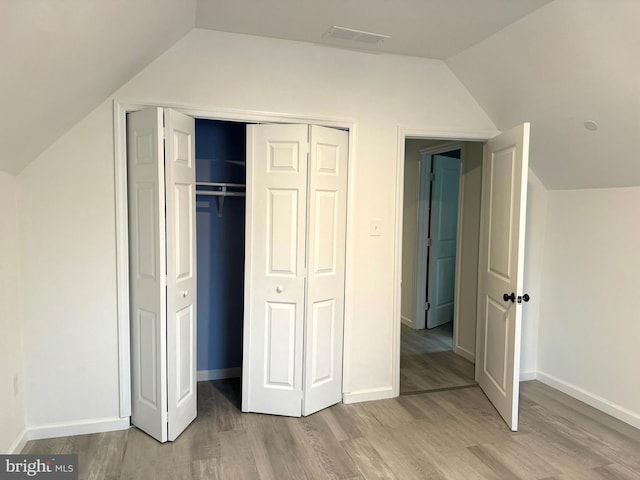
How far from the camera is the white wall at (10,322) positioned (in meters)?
2.43

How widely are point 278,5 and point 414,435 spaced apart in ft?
9.29

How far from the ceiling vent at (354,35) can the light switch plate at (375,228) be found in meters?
1.28

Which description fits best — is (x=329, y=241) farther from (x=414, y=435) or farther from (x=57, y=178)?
(x=57, y=178)

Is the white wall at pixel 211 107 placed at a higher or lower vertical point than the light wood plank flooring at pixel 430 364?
higher

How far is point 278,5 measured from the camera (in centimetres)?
258

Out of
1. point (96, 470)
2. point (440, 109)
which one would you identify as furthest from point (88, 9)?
point (440, 109)

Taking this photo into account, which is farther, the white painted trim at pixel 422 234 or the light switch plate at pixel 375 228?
the white painted trim at pixel 422 234

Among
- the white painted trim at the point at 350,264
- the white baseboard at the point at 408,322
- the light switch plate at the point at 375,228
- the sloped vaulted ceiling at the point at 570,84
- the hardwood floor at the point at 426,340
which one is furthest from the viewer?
the white baseboard at the point at 408,322

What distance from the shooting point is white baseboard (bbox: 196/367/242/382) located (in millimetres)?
3769

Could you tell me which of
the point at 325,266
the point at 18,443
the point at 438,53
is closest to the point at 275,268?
the point at 325,266

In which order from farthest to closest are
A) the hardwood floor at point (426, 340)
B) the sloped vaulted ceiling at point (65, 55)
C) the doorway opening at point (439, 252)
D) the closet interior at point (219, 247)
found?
the hardwood floor at point (426, 340) < the doorway opening at point (439, 252) < the closet interior at point (219, 247) < the sloped vaulted ceiling at point (65, 55)

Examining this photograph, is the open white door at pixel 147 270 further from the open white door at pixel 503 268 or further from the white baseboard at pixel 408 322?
the white baseboard at pixel 408 322

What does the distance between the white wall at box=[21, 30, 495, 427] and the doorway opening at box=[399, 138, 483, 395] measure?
108cm

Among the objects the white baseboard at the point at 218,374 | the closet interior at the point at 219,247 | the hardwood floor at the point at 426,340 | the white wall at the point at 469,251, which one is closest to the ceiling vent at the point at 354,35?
the closet interior at the point at 219,247
